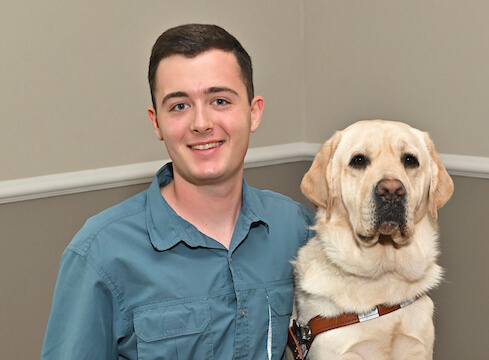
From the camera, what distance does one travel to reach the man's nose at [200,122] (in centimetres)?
180

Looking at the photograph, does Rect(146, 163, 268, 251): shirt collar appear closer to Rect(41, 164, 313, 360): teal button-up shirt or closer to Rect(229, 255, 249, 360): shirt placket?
Rect(41, 164, 313, 360): teal button-up shirt

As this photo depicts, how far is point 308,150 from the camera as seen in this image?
12.4 ft

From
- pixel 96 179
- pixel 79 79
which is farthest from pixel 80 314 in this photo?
pixel 79 79

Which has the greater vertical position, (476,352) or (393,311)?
(393,311)

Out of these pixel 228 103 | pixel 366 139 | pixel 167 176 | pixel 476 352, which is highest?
pixel 228 103

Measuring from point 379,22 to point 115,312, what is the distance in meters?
2.21

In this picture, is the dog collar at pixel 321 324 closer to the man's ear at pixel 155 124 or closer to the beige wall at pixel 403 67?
the man's ear at pixel 155 124

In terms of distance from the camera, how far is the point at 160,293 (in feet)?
5.83

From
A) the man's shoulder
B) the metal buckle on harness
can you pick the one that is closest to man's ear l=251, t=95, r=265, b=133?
the man's shoulder

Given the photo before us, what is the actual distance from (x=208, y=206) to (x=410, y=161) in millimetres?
636

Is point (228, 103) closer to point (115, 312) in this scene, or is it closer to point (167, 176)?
point (167, 176)

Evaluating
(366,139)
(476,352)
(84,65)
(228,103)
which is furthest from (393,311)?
(84,65)

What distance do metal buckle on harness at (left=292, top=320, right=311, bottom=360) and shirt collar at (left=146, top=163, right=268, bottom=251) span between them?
1.07ft

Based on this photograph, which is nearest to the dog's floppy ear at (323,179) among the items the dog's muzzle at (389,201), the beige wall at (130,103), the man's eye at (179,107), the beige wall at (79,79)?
the dog's muzzle at (389,201)
